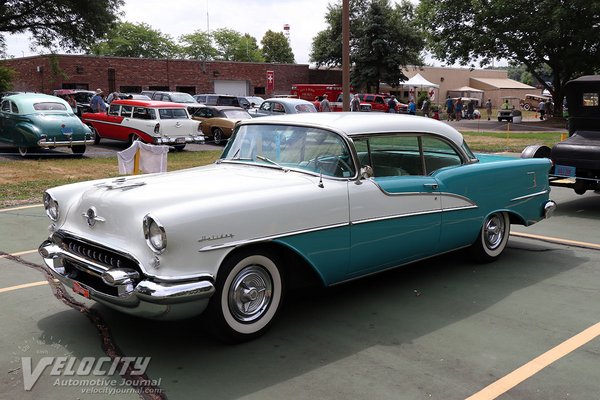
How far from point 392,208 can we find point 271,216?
1.23 meters

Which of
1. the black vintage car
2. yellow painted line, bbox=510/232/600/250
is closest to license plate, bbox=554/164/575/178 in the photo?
the black vintage car

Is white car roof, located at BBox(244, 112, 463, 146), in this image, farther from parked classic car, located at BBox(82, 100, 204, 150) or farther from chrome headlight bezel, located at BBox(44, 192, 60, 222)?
parked classic car, located at BBox(82, 100, 204, 150)

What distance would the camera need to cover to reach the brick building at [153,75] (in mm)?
39728

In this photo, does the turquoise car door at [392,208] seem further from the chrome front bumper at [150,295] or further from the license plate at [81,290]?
the license plate at [81,290]

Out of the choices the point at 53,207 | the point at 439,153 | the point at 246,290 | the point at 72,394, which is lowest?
the point at 72,394

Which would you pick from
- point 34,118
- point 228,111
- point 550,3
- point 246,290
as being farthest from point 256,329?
point 550,3

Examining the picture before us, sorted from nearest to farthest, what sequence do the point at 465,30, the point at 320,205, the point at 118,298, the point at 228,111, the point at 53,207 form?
the point at 118,298
the point at 320,205
the point at 53,207
the point at 228,111
the point at 465,30

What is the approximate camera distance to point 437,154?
554cm

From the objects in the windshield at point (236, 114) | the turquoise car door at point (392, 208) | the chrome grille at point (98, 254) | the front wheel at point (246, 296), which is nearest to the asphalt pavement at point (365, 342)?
the front wheel at point (246, 296)

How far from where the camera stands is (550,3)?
98.8 feet

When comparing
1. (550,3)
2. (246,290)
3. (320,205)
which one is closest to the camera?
(246,290)

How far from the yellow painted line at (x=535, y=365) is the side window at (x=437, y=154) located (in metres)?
1.92

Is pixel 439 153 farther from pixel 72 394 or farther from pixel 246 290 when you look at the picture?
pixel 72 394

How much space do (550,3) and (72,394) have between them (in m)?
32.4
